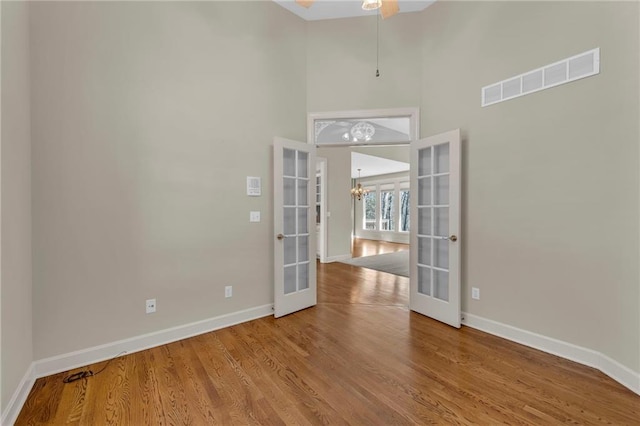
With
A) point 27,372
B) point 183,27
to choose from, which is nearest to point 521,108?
point 183,27

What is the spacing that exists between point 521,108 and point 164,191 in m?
3.38

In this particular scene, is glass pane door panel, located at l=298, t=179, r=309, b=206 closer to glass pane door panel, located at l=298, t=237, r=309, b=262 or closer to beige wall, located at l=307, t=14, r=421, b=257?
glass pane door panel, located at l=298, t=237, r=309, b=262

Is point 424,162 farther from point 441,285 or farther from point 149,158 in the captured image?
point 149,158

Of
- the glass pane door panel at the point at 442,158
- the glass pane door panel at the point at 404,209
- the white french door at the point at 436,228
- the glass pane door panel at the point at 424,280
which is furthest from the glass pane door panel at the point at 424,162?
the glass pane door panel at the point at 404,209

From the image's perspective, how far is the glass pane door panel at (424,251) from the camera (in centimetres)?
329

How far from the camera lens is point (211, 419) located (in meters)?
1.64

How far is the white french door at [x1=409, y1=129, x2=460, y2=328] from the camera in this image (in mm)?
2928

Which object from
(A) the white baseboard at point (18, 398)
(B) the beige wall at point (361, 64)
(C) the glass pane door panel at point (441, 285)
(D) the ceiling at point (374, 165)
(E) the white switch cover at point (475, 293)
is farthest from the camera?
(D) the ceiling at point (374, 165)

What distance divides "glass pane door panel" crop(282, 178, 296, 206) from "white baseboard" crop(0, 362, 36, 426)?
96.8 inches

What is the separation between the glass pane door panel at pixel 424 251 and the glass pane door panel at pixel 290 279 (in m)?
1.52

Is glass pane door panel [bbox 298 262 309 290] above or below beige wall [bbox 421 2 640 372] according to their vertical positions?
below

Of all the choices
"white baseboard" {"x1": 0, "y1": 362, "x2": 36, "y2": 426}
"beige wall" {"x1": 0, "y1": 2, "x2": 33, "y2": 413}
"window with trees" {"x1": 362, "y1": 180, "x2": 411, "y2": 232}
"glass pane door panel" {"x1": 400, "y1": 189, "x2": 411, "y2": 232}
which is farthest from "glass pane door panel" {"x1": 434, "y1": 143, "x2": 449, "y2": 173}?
"glass pane door panel" {"x1": 400, "y1": 189, "x2": 411, "y2": 232}

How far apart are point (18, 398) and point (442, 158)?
12.9ft

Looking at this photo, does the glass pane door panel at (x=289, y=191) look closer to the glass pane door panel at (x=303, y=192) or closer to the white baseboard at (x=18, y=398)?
the glass pane door panel at (x=303, y=192)
